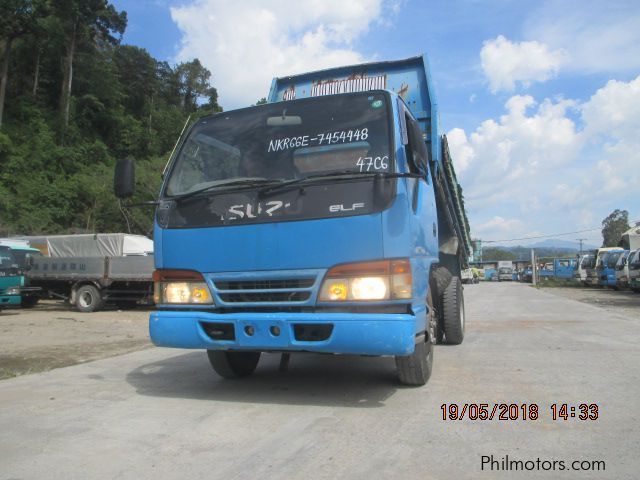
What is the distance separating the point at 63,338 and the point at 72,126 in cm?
3471

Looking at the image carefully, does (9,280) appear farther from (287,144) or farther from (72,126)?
(72,126)

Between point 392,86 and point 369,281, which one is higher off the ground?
point 392,86

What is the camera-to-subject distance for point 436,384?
4980mm

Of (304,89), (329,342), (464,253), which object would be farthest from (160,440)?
(464,253)

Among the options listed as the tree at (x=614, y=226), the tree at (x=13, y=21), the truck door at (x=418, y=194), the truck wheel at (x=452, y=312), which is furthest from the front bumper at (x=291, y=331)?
the tree at (x=614, y=226)

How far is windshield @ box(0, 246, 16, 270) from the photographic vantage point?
46.7ft

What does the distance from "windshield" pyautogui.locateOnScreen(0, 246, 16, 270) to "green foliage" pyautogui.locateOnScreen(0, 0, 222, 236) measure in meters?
12.6

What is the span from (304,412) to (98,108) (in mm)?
45210

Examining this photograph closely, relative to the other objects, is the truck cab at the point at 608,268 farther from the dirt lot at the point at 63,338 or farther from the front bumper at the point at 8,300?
the front bumper at the point at 8,300

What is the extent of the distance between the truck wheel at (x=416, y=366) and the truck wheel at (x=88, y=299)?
491 inches

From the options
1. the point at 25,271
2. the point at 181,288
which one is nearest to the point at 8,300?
the point at 25,271

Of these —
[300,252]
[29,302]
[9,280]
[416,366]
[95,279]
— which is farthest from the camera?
[29,302]

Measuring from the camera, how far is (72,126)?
3919cm

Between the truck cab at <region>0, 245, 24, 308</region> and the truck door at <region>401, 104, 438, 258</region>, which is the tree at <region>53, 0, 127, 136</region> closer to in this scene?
the truck cab at <region>0, 245, 24, 308</region>
